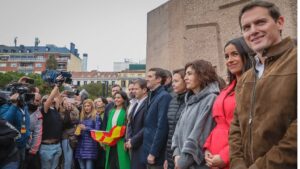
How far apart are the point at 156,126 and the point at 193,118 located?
1.27 metres

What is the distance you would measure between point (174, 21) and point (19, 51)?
2927 inches

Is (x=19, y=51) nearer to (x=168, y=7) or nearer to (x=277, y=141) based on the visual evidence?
(x=168, y=7)

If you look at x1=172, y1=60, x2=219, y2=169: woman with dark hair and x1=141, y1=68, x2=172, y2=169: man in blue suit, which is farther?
x1=141, y1=68, x2=172, y2=169: man in blue suit

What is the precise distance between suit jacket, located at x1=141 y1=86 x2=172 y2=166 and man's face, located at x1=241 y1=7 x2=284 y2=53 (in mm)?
2026

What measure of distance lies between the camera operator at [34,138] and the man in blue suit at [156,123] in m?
1.61

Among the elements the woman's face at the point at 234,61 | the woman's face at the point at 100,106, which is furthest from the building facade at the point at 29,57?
the woman's face at the point at 234,61

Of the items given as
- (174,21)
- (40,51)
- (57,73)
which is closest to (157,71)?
(57,73)

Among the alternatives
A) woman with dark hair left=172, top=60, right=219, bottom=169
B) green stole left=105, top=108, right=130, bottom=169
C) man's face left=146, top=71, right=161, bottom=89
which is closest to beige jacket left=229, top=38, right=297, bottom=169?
→ woman with dark hair left=172, top=60, right=219, bottom=169

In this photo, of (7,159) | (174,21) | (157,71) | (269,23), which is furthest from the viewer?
(174,21)

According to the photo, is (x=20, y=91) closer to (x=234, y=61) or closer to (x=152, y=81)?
(x=152, y=81)

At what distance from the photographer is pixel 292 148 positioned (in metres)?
1.48

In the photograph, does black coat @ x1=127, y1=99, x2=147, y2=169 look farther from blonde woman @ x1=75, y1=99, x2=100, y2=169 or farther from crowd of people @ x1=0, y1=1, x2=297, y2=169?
blonde woman @ x1=75, y1=99, x2=100, y2=169

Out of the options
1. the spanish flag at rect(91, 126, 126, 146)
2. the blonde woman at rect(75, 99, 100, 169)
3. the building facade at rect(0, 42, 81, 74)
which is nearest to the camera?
the spanish flag at rect(91, 126, 126, 146)

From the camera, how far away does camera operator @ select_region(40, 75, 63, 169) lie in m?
4.94
